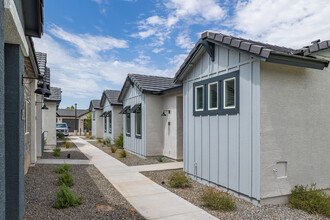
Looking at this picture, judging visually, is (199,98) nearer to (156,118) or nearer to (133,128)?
(156,118)

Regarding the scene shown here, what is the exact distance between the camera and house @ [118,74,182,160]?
11086 mm

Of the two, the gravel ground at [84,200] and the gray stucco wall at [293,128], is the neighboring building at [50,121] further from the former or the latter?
the gray stucco wall at [293,128]

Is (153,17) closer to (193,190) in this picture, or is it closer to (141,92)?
(141,92)

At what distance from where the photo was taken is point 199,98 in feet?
25.2

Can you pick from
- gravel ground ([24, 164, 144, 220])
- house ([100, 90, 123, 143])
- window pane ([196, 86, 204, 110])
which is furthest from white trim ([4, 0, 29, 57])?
house ([100, 90, 123, 143])

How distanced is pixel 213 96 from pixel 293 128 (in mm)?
2305

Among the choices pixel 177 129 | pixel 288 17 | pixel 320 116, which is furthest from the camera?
pixel 177 129

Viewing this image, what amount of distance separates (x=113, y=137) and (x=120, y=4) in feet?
35.5

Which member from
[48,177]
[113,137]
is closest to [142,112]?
[48,177]

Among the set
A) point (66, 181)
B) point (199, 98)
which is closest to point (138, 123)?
point (199, 98)

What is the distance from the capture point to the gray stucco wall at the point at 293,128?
211 inches

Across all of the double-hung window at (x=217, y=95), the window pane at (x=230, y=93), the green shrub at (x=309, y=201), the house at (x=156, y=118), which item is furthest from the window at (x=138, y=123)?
the green shrub at (x=309, y=201)

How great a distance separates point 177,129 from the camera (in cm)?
1102

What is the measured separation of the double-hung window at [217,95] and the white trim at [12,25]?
4802 mm
